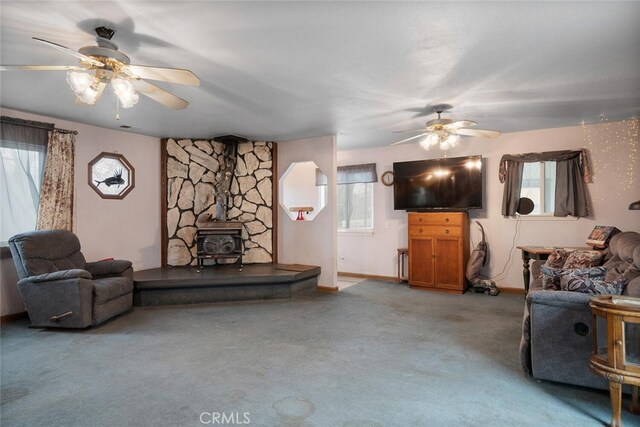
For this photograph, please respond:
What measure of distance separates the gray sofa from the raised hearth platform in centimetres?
317

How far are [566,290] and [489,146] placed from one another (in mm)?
3556

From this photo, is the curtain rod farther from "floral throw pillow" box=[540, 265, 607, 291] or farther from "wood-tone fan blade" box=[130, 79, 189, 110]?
"floral throw pillow" box=[540, 265, 607, 291]

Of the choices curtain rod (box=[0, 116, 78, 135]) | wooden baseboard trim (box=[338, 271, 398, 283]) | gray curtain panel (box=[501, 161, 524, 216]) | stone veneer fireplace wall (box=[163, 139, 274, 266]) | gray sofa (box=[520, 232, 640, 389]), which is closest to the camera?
gray sofa (box=[520, 232, 640, 389])

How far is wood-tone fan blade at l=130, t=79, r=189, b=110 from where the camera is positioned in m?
2.59

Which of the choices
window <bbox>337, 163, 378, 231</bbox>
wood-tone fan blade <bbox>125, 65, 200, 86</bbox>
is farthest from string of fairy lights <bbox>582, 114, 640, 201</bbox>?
wood-tone fan blade <bbox>125, 65, 200, 86</bbox>

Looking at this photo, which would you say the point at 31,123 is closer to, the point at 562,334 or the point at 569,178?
the point at 562,334

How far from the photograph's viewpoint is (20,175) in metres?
4.23

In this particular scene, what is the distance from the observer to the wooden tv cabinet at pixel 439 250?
547 centimetres

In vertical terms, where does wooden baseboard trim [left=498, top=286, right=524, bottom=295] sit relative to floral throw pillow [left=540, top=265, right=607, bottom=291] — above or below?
below

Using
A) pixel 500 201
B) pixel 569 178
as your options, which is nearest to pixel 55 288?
pixel 500 201

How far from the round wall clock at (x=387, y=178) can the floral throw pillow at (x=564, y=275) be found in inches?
153

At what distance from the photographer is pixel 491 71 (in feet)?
10.0

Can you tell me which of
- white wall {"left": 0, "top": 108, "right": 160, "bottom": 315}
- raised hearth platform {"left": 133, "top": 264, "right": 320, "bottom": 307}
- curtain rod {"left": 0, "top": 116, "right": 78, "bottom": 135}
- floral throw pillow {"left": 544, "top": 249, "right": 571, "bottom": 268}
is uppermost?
curtain rod {"left": 0, "top": 116, "right": 78, "bottom": 135}

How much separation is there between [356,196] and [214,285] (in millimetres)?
3301
